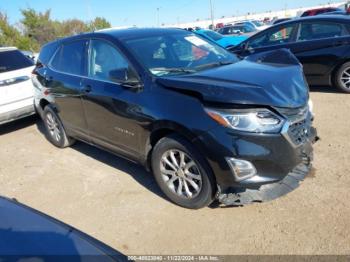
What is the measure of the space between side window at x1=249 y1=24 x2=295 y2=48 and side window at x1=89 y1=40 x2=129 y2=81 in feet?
15.3

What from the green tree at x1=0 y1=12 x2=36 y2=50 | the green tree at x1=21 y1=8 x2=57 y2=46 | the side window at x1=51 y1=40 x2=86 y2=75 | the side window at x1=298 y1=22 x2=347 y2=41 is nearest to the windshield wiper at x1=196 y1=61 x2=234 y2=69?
the side window at x1=51 y1=40 x2=86 y2=75

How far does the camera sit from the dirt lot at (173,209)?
313cm

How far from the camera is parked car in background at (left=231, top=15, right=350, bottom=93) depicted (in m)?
6.91

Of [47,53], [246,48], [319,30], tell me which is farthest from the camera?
[246,48]

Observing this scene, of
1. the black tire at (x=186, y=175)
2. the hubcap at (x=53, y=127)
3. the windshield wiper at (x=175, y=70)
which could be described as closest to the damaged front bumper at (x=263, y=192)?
the black tire at (x=186, y=175)

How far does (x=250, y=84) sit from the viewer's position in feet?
10.9

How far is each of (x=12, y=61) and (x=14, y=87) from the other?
661 mm

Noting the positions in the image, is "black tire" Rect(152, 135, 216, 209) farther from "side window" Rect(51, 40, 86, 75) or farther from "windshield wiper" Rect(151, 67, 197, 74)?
"side window" Rect(51, 40, 86, 75)

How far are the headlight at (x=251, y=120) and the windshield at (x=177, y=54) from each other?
0.96 meters

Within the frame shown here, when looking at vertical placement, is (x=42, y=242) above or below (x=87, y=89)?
below

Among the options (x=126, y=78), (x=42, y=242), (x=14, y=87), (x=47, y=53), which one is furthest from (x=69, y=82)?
(x=42, y=242)

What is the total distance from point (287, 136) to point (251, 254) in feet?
3.45

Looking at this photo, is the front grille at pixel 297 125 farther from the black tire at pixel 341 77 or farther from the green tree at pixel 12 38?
the green tree at pixel 12 38

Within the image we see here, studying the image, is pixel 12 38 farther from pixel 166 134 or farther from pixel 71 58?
pixel 166 134
